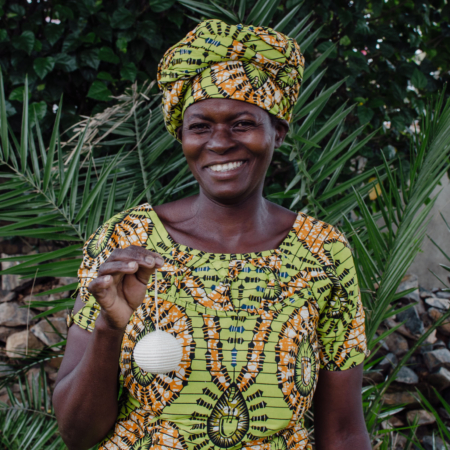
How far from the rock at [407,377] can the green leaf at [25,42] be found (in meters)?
3.03

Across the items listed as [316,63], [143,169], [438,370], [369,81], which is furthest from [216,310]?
[438,370]

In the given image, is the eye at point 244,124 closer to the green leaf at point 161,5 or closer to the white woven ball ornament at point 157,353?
the white woven ball ornament at point 157,353

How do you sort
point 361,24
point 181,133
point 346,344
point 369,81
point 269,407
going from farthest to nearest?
point 369,81, point 361,24, point 181,133, point 346,344, point 269,407

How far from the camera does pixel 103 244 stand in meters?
1.42

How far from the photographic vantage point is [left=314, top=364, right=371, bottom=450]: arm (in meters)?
1.51

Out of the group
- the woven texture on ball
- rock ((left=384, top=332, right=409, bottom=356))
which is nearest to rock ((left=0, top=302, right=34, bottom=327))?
the woven texture on ball

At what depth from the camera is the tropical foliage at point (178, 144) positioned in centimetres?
191

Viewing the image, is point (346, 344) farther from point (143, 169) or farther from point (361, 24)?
point (361, 24)

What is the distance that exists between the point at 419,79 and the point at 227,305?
215 cm

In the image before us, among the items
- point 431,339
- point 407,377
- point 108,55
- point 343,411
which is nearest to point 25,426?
point 343,411

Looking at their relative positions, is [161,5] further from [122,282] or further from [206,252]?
[122,282]

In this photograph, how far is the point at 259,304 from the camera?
4.53 feet

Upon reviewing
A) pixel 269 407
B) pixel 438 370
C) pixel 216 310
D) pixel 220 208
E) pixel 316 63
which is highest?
pixel 316 63

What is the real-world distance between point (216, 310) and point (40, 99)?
2013 millimetres
